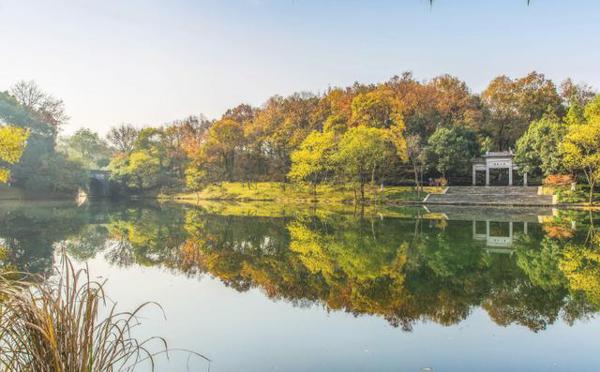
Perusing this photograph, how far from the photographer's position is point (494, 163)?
124 ft

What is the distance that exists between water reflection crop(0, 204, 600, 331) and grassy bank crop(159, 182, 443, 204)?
17.3 m

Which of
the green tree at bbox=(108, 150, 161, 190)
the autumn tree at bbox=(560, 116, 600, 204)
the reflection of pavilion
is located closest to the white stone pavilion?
the autumn tree at bbox=(560, 116, 600, 204)

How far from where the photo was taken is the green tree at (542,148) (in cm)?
2969

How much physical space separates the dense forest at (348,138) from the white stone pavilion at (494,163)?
100 centimetres

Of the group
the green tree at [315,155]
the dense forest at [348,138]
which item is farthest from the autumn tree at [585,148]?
the green tree at [315,155]

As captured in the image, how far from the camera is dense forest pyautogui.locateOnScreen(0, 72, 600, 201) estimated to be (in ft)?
112

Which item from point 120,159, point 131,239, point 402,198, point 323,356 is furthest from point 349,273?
point 120,159

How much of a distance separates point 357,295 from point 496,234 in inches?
389

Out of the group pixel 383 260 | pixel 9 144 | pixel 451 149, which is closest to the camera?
pixel 383 260

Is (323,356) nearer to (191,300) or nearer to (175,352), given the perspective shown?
(175,352)

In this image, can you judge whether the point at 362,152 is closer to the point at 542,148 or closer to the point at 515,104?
the point at 542,148

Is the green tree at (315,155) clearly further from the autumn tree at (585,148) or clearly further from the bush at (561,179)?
the autumn tree at (585,148)

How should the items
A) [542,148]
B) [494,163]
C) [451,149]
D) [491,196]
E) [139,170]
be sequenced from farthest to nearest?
[139,170], [494,163], [451,149], [491,196], [542,148]

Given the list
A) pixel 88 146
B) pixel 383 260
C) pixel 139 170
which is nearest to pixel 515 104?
pixel 383 260
